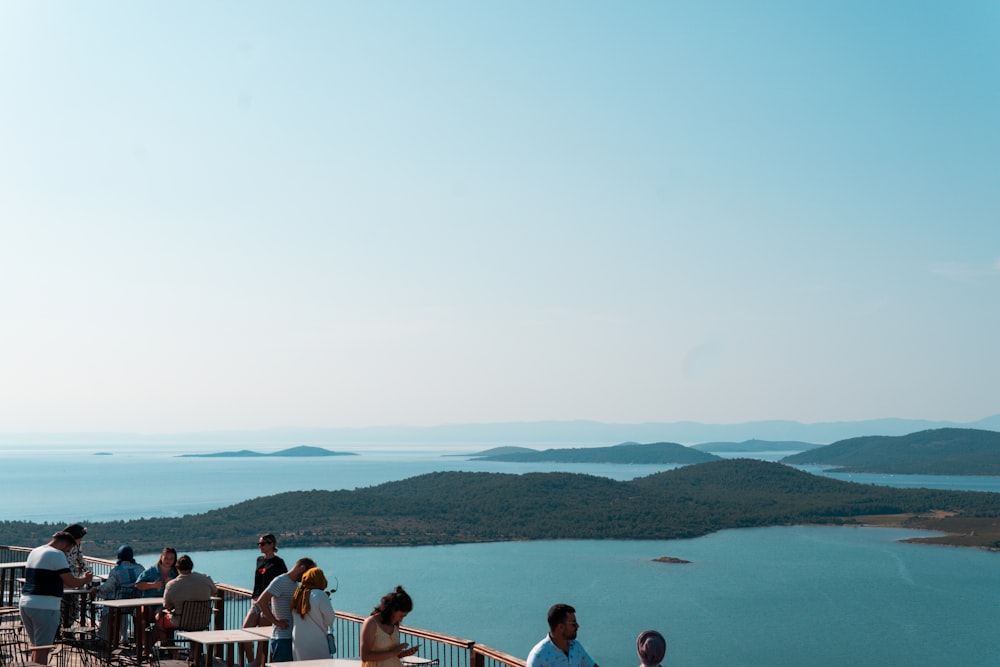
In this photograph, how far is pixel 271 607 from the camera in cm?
887

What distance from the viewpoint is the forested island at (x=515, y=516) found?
495ft

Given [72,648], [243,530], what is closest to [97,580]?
[72,648]

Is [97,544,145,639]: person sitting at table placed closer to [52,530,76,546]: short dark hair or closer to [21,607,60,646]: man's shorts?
[52,530,76,546]: short dark hair

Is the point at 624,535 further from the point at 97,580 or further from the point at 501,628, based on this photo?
the point at 97,580

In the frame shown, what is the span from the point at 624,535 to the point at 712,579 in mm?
49478

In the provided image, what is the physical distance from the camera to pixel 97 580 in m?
12.7

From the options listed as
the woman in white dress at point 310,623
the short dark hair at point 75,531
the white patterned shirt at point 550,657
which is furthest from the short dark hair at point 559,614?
the short dark hair at point 75,531

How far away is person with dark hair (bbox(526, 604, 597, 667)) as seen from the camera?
626 centimetres

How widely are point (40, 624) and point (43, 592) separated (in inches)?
12.7

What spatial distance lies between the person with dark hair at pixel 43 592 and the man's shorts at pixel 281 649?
2.11 metres

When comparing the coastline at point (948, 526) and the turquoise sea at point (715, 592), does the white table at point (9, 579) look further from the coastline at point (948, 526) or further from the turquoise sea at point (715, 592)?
Answer: the coastline at point (948, 526)

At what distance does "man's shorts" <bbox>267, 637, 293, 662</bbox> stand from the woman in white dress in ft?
1.17

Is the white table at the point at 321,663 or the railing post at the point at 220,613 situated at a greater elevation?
the white table at the point at 321,663

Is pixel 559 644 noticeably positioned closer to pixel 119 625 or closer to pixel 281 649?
pixel 281 649
